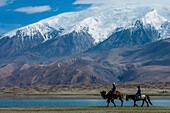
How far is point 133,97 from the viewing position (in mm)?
59031

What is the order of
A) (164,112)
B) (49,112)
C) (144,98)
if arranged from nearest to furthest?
1. (164,112)
2. (49,112)
3. (144,98)

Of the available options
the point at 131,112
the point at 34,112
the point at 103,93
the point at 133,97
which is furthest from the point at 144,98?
the point at 34,112

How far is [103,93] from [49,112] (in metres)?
11.3

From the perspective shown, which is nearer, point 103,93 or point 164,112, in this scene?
point 164,112

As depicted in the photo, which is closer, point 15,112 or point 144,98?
point 15,112

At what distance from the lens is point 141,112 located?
159ft

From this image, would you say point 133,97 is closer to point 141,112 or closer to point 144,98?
point 144,98

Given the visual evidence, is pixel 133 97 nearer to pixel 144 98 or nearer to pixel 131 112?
pixel 144 98

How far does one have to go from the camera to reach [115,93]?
58625 millimetres

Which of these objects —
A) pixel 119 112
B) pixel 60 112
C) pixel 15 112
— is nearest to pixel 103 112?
pixel 119 112

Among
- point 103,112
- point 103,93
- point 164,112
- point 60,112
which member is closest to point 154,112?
point 164,112

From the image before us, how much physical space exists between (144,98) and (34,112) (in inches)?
558

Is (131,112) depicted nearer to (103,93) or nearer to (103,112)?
(103,112)

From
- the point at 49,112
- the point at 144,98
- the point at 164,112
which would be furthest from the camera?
the point at 144,98
